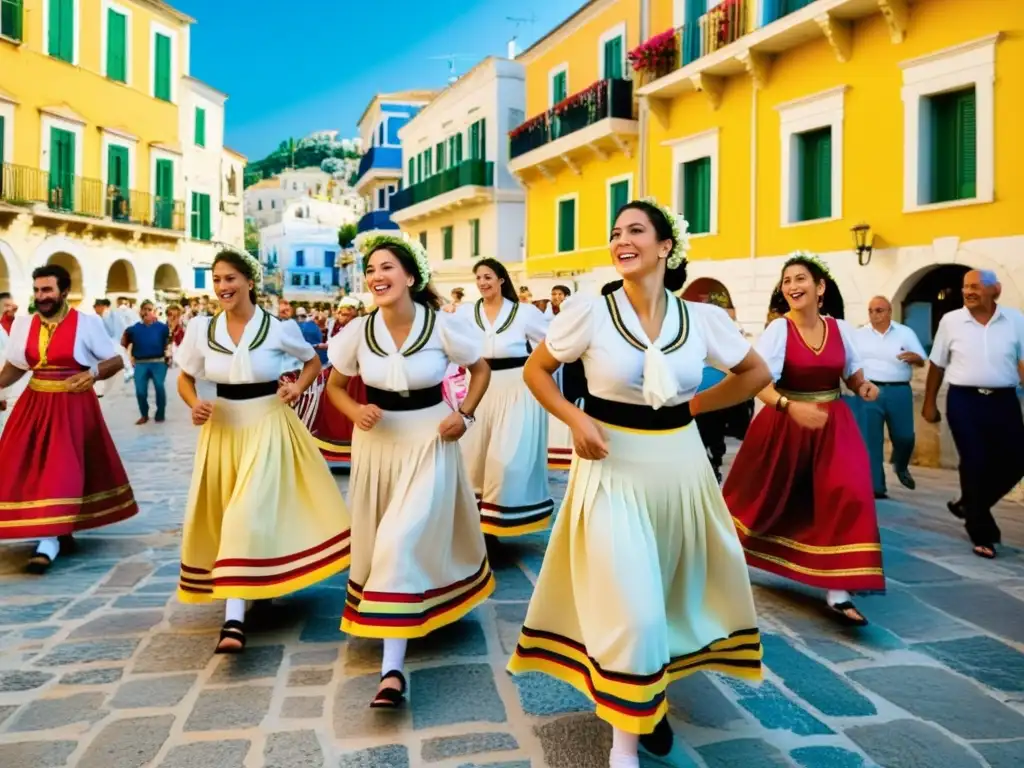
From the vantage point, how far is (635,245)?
3.35m

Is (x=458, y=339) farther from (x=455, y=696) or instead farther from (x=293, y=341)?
(x=455, y=696)

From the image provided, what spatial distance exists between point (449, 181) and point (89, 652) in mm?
25418

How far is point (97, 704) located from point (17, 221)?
23.6 m

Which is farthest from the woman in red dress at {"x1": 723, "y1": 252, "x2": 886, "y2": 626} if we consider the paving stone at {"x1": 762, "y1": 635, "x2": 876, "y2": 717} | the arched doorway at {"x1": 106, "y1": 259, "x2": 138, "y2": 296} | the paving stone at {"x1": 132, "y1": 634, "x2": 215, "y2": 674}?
the arched doorway at {"x1": 106, "y1": 259, "x2": 138, "y2": 296}

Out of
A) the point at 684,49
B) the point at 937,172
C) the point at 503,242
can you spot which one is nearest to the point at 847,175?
the point at 937,172

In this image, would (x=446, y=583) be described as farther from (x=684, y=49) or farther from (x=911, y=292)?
(x=684, y=49)

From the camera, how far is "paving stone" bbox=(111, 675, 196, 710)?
377cm

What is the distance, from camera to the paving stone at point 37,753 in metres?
3.27

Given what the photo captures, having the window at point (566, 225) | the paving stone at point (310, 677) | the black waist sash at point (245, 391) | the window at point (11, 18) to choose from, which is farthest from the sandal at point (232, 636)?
the window at point (11, 18)

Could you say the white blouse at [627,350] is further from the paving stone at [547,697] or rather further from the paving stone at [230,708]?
the paving stone at [230,708]

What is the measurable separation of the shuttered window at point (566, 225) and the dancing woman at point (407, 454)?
17.2 metres

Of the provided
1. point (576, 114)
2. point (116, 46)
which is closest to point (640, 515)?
point (576, 114)

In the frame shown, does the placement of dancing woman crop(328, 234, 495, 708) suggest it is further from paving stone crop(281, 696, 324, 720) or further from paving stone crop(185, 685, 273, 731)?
paving stone crop(185, 685, 273, 731)

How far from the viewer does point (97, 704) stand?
3771 mm
